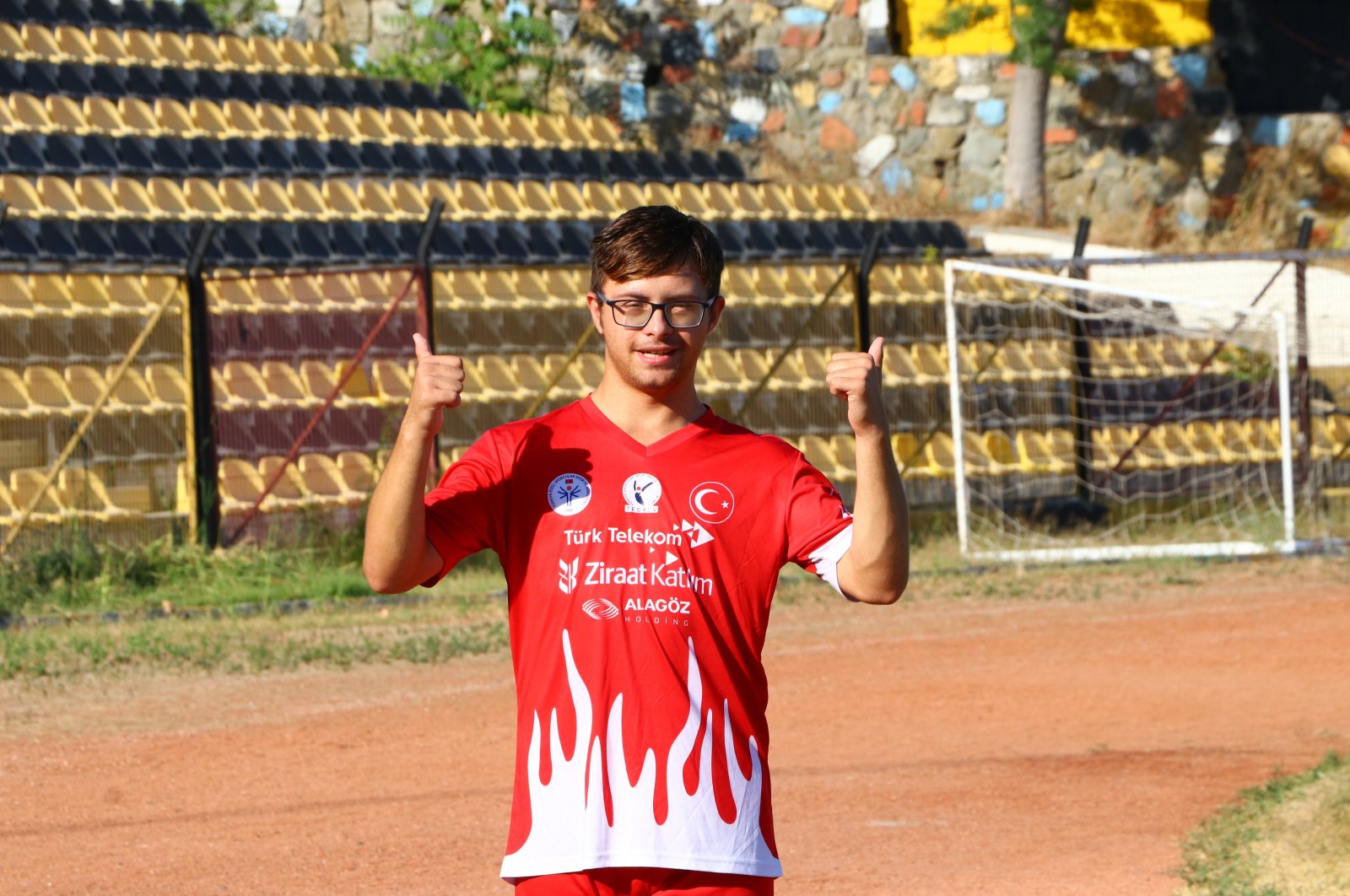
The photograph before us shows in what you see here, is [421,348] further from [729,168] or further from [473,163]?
[729,168]

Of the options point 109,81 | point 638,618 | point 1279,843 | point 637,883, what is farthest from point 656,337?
point 109,81

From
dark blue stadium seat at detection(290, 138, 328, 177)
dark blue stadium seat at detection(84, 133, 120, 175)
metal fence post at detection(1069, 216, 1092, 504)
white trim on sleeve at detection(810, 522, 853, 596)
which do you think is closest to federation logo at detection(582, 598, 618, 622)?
white trim on sleeve at detection(810, 522, 853, 596)

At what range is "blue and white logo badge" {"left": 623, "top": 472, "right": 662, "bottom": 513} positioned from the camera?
3.21 m

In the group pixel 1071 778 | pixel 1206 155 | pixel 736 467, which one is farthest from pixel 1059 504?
pixel 736 467

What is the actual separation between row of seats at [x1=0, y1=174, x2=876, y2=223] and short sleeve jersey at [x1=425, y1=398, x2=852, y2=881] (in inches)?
550

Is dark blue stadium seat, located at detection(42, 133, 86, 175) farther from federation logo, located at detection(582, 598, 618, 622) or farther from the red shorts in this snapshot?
the red shorts

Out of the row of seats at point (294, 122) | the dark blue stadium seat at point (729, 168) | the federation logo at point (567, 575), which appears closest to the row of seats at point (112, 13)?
the row of seats at point (294, 122)

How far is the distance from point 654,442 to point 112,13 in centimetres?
1966

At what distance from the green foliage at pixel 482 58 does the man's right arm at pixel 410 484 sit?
20.6m

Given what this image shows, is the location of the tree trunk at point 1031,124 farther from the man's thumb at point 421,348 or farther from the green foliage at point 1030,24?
the man's thumb at point 421,348

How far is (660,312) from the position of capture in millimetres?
3182

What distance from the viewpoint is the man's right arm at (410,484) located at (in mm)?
3059

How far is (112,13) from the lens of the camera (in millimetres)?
21109

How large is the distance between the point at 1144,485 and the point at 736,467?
14.6 meters
